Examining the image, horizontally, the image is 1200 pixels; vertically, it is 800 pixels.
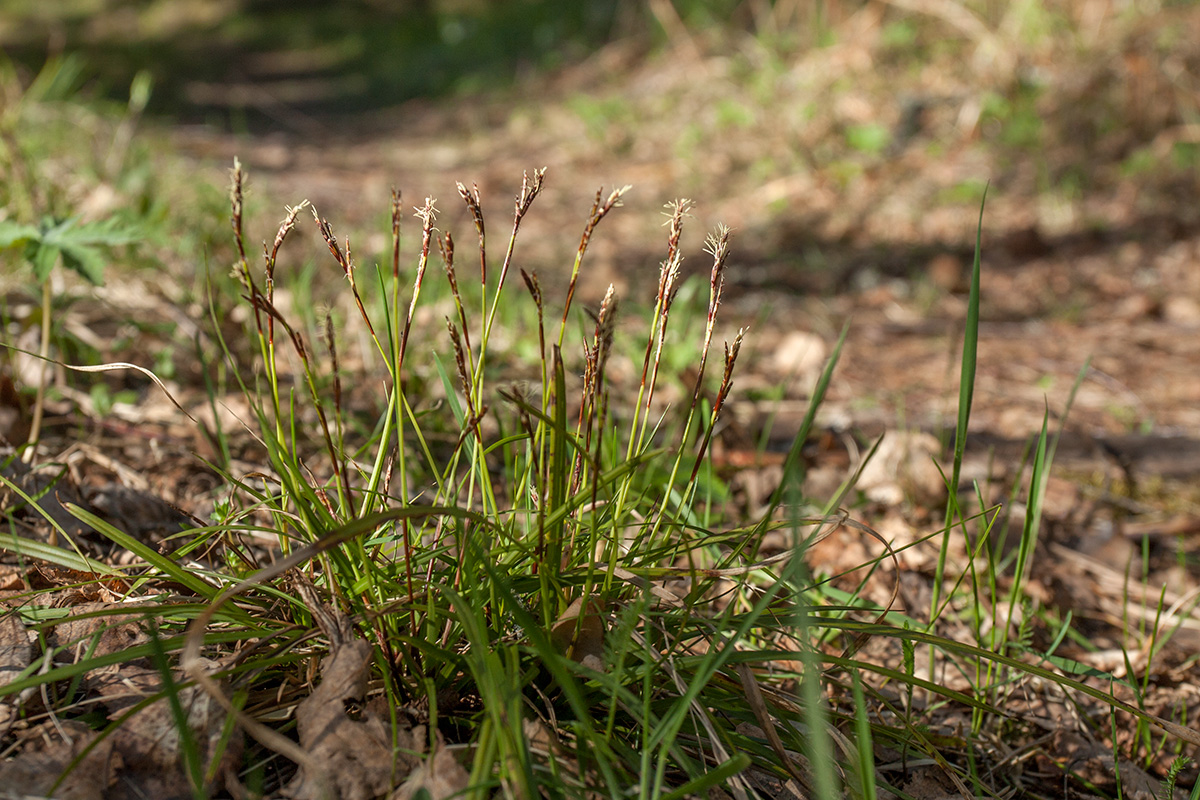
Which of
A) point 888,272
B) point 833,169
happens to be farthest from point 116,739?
point 833,169

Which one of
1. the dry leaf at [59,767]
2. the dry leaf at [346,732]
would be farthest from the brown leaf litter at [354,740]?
the dry leaf at [59,767]

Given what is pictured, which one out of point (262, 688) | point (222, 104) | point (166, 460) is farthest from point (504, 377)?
point (222, 104)

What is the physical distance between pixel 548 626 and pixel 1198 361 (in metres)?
2.92

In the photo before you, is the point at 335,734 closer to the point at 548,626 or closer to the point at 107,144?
the point at 548,626

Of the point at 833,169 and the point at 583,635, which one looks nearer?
the point at 583,635

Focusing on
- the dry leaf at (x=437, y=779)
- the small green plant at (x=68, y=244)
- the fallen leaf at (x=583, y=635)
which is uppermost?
the small green plant at (x=68, y=244)

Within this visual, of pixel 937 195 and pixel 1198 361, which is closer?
pixel 1198 361

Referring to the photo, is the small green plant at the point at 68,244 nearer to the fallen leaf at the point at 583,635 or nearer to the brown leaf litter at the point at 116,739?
the brown leaf litter at the point at 116,739

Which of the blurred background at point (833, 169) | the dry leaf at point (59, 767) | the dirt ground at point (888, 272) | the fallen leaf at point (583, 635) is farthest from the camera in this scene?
the blurred background at point (833, 169)

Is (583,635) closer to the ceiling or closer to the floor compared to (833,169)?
closer to the floor

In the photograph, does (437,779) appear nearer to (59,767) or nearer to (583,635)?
(583,635)

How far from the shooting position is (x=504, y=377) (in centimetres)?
224

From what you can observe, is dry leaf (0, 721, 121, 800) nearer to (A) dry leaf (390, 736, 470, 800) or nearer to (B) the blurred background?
(A) dry leaf (390, 736, 470, 800)

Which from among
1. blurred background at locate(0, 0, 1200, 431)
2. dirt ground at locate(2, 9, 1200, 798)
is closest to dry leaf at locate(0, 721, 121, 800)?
dirt ground at locate(2, 9, 1200, 798)
